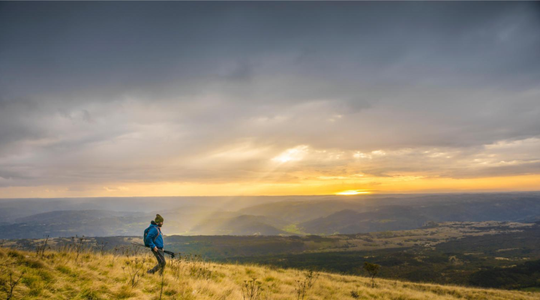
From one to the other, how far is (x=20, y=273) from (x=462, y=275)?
340 ft

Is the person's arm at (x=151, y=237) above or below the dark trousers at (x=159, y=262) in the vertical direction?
above

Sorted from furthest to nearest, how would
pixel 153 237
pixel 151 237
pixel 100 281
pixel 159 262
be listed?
pixel 159 262 → pixel 153 237 → pixel 151 237 → pixel 100 281

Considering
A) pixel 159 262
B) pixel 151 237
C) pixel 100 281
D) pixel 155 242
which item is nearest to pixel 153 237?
pixel 151 237

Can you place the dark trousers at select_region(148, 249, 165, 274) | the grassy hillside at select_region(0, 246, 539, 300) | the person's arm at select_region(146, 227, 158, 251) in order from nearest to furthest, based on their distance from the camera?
the grassy hillside at select_region(0, 246, 539, 300) < the person's arm at select_region(146, 227, 158, 251) < the dark trousers at select_region(148, 249, 165, 274)

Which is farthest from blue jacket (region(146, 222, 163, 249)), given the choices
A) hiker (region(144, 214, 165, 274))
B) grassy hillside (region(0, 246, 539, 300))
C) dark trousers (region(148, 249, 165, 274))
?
grassy hillside (region(0, 246, 539, 300))

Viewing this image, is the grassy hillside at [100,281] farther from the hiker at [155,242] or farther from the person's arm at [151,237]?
the person's arm at [151,237]

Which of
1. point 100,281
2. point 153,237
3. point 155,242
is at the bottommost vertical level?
point 100,281

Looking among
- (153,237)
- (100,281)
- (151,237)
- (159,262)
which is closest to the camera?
(100,281)

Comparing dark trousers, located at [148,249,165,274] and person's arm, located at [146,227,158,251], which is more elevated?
person's arm, located at [146,227,158,251]

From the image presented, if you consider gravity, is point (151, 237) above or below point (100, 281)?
above

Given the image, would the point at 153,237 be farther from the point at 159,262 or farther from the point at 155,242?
the point at 159,262

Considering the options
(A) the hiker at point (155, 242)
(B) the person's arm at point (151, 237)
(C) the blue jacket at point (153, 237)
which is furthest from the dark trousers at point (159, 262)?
(B) the person's arm at point (151, 237)

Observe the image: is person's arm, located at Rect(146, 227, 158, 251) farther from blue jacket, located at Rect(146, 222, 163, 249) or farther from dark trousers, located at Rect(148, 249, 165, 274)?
dark trousers, located at Rect(148, 249, 165, 274)

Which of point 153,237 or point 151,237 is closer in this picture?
point 151,237
